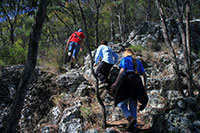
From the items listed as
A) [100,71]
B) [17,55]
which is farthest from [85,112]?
[17,55]

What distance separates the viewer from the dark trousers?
5.08 m

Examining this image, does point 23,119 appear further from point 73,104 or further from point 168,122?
point 168,122

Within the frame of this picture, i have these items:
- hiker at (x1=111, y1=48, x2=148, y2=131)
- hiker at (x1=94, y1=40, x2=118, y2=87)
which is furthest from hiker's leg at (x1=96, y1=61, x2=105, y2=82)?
hiker at (x1=111, y1=48, x2=148, y2=131)

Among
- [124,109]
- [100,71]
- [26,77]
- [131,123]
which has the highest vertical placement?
[100,71]

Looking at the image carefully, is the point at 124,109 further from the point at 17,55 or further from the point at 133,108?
the point at 17,55

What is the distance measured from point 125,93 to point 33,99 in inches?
122

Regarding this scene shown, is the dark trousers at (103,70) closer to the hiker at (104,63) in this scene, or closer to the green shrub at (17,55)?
the hiker at (104,63)

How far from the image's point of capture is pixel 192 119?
10.3 ft

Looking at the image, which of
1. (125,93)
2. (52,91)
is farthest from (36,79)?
(125,93)

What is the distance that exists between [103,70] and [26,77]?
2830 millimetres

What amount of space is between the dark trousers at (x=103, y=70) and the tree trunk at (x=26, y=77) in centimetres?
266

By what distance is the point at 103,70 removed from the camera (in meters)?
5.14

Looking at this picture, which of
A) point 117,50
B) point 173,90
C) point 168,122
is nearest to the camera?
point 168,122

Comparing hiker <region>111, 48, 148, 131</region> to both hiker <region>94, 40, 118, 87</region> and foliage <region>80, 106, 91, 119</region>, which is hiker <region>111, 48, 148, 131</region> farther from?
hiker <region>94, 40, 118, 87</region>
